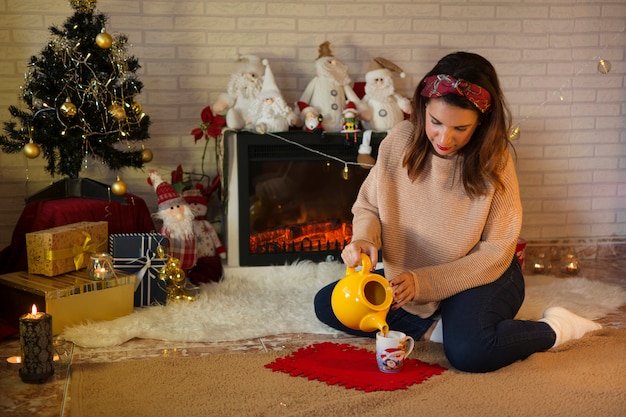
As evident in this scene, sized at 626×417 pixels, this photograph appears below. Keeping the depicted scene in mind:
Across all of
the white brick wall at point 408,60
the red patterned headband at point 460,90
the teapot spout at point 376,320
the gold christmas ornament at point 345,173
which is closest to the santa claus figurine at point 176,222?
the white brick wall at point 408,60

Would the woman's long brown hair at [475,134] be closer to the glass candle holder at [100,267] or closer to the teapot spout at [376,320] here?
the teapot spout at [376,320]

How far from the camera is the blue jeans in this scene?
2.12 meters

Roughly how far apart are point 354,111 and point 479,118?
1092 millimetres

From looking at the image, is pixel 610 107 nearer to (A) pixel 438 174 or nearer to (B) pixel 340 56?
(B) pixel 340 56

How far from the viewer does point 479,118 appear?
6.95 feet

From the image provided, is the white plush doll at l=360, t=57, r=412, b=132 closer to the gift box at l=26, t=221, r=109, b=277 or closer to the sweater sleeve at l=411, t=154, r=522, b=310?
the sweater sleeve at l=411, t=154, r=522, b=310

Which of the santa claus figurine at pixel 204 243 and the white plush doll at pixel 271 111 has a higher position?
the white plush doll at pixel 271 111

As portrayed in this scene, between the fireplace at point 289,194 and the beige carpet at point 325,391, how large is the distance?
99 centimetres

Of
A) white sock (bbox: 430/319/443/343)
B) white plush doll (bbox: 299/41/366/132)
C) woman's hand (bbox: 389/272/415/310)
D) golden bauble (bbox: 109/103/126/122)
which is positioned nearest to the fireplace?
white plush doll (bbox: 299/41/366/132)

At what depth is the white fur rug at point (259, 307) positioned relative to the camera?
244 cm

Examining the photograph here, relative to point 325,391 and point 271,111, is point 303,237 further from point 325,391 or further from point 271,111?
point 325,391

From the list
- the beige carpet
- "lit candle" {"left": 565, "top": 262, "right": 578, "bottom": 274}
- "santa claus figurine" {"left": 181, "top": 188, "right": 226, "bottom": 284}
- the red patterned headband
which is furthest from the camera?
"lit candle" {"left": 565, "top": 262, "right": 578, "bottom": 274}

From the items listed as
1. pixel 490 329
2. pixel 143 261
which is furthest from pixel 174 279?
pixel 490 329

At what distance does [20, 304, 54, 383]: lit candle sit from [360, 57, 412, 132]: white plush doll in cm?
172
